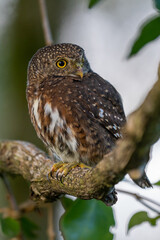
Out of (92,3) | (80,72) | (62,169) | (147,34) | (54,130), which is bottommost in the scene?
(62,169)

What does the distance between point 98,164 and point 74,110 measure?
44.4 inches

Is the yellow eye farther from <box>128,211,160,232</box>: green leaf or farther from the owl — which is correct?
<box>128,211,160,232</box>: green leaf

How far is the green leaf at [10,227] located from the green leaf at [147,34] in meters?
1.47

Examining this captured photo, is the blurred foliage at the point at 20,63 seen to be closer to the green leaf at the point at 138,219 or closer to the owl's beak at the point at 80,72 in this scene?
the owl's beak at the point at 80,72

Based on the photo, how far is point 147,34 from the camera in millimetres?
1809

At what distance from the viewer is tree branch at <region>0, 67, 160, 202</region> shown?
4.35 feet

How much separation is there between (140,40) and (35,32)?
11.4ft

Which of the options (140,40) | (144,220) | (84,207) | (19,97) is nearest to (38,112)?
(84,207)

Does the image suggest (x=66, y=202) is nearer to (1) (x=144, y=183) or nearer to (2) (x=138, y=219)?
(1) (x=144, y=183)

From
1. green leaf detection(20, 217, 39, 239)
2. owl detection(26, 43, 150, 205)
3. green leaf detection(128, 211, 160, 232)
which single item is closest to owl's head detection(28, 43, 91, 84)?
owl detection(26, 43, 150, 205)

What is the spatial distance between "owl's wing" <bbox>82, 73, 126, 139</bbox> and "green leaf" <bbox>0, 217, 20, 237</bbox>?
0.90 metres

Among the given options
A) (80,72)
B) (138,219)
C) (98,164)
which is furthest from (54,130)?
(98,164)

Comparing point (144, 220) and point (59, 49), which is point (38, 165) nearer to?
point (59, 49)

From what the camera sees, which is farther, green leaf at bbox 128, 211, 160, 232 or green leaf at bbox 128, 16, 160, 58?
green leaf at bbox 128, 211, 160, 232
